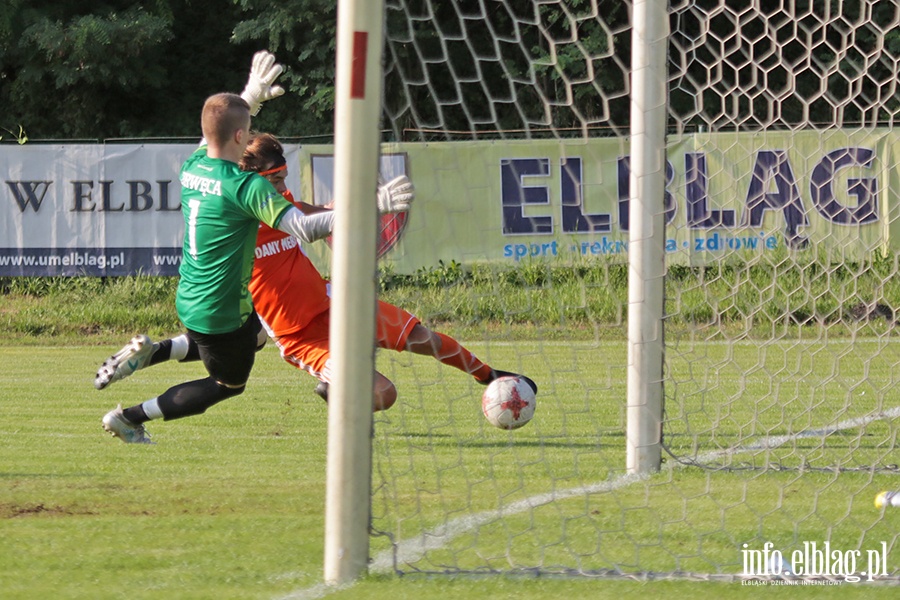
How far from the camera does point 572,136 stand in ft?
41.3

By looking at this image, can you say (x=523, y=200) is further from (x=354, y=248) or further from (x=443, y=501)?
(x=354, y=248)

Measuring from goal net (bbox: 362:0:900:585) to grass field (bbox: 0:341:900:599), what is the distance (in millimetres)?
27

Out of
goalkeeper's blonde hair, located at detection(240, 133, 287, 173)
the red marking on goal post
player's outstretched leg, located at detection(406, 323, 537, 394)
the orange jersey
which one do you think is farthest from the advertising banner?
the red marking on goal post

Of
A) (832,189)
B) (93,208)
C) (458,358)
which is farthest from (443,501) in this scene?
(93,208)

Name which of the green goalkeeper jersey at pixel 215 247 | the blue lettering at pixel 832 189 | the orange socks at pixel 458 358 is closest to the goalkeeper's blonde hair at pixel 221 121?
the green goalkeeper jersey at pixel 215 247

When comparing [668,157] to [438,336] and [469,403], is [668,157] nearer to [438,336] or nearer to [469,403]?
[438,336]

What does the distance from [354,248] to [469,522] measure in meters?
1.62

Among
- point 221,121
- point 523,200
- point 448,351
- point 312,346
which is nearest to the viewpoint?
point 221,121

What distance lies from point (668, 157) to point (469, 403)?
334cm

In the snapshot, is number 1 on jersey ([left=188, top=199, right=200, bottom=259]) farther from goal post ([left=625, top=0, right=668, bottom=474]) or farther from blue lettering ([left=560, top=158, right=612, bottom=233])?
blue lettering ([left=560, top=158, right=612, bottom=233])

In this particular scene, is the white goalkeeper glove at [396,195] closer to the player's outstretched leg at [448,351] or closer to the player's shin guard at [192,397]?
the player's outstretched leg at [448,351]

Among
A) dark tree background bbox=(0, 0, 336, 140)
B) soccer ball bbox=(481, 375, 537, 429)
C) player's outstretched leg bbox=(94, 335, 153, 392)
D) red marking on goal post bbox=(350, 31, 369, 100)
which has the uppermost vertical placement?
dark tree background bbox=(0, 0, 336, 140)

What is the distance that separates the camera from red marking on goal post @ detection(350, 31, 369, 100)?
4004mm

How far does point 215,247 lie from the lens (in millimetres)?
6094
